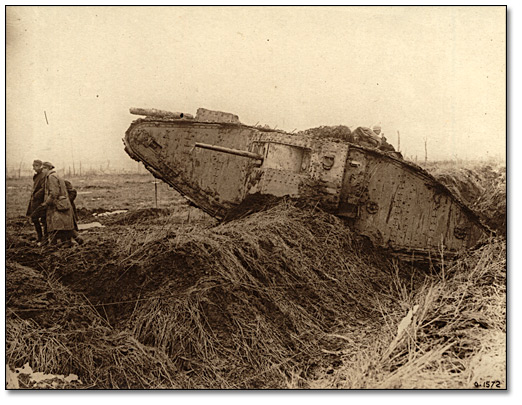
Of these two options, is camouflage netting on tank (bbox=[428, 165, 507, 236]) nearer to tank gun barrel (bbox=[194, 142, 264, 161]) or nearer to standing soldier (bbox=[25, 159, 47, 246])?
tank gun barrel (bbox=[194, 142, 264, 161])

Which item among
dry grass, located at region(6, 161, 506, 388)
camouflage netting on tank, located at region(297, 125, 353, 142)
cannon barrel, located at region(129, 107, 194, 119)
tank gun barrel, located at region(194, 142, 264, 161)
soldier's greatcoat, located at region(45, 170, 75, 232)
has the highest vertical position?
cannon barrel, located at region(129, 107, 194, 119)

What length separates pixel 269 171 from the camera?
17.7 feet

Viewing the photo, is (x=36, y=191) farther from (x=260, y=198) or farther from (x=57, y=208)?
(x=260, y=198)

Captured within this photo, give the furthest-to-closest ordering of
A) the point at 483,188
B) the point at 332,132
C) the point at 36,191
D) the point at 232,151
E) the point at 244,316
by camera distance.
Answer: the point at 483,188 < the point at 332,132 < the point at 232,151 < the point at 36,191 < the point at 244,316

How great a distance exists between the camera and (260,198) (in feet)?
17.7

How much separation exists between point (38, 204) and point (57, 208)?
0.54 feet

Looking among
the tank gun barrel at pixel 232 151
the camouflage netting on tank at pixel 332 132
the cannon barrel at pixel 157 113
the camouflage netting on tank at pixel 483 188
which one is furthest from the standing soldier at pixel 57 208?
the camouflage netting on tank at pixel 483 188

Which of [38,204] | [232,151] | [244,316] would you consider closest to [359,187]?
[232,151]

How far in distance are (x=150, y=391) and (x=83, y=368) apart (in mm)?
504

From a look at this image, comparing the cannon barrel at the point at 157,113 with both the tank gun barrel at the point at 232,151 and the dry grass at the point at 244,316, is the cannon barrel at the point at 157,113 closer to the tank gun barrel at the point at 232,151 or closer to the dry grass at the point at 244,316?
the tank gun barrel at the point at 232,151

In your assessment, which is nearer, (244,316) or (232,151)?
(244,316)

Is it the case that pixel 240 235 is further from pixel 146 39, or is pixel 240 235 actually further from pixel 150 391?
pixel 146 39

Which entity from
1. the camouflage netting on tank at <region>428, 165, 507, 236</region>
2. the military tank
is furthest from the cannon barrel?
the camouflage netting on tank at <region>428, 165, 507, 236</region>

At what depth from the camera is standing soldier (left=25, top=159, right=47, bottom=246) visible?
4918mm
